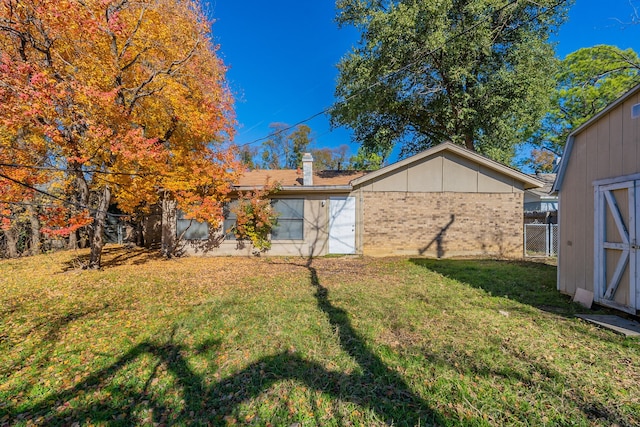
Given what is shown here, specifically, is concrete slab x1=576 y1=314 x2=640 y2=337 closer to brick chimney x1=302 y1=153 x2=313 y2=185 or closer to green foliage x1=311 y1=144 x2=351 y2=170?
brick chimney x1=302 y1=153 x2=313 y2=185

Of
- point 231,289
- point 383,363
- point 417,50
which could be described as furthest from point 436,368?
point 417,50

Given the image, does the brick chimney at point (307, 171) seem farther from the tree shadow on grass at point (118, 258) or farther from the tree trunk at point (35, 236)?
the tree trunk at point (35, 236)

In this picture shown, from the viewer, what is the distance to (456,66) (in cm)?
1288

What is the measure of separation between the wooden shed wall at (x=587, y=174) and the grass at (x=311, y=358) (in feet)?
2.27

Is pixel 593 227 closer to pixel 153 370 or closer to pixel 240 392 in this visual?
pixel 240 392

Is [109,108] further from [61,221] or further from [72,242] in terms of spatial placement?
[72,242]

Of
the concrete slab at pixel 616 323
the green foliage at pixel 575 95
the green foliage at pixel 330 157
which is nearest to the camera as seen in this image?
the concrete slab at pixel 616 323

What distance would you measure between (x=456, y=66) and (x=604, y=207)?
10.6m

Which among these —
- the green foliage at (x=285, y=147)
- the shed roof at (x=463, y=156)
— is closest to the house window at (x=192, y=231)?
the shed roof at (x=463, y=156)

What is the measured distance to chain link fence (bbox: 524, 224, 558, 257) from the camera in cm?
1093

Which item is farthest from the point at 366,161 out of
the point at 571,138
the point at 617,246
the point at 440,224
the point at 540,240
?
the point at 617,246

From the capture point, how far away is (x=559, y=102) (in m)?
21.0

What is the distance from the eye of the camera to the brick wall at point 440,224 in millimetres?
10812

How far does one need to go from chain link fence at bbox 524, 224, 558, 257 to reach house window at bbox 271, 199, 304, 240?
28.4 ft
